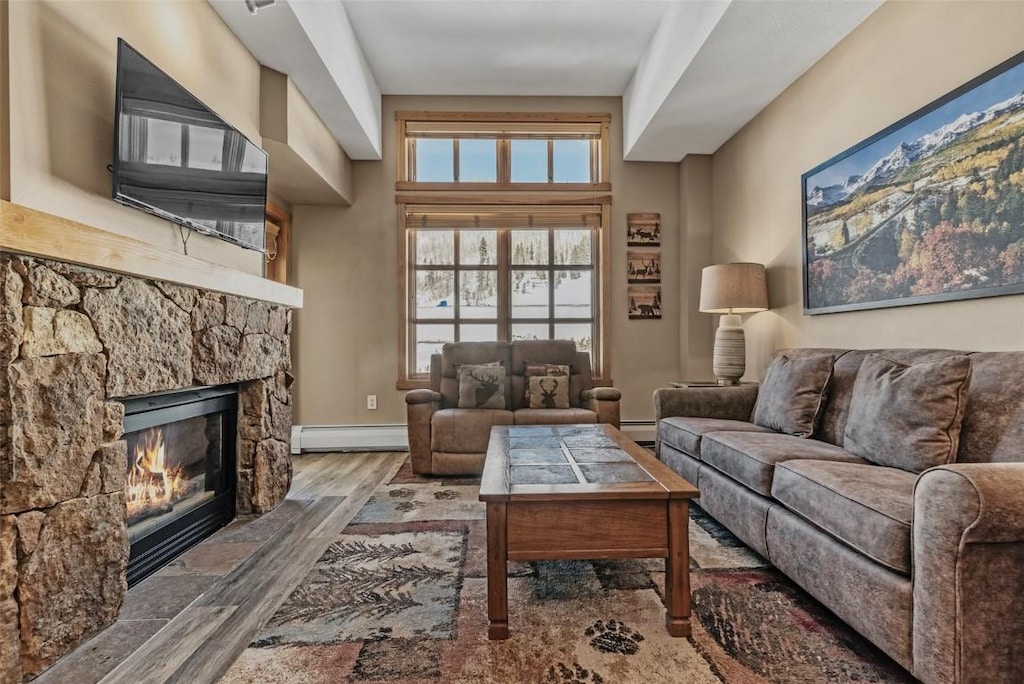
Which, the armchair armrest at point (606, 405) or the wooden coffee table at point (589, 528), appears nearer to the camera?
the wooden coffee table at point (589, 528)

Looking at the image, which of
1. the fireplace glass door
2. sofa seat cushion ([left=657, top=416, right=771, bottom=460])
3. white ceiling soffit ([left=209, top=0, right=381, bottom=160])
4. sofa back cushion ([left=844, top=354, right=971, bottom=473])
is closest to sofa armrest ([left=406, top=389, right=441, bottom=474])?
the fireplace glass door

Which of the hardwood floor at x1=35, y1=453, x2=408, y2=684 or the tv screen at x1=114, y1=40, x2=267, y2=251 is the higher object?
the tv screen at x1=114, y1=40, x2=267, y2=251

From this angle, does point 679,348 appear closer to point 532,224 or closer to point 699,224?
point 699,224

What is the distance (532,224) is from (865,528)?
3631 millimetres

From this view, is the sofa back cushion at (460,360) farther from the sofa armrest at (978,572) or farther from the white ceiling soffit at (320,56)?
the sofa armrest at (978,572)

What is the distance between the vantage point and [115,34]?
1.88 metres

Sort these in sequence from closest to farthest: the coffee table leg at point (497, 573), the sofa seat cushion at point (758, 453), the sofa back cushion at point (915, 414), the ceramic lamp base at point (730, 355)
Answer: the coffee table leg at point (497, 573), the sofa back cushion at point (915, 414), the sofa seat cushion at point (758, 453), the ceramic lamp base at point (730, 355)

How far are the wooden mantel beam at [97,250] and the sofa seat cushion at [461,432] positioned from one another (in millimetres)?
1588

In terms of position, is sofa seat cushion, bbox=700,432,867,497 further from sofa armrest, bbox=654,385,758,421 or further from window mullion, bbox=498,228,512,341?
window mullion, bbox=498,228,512,341

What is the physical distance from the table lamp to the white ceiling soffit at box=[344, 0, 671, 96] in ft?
5.95

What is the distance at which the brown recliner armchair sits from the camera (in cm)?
343

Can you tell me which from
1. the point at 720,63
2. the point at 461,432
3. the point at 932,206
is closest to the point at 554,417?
the point at 461,432

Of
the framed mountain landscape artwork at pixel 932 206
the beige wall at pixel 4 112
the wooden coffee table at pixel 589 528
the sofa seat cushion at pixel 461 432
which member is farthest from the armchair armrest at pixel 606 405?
the beige wall at pixel 4 112

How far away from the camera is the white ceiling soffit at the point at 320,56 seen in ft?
8.33
